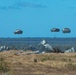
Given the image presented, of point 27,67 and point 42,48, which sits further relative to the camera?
point 42,48

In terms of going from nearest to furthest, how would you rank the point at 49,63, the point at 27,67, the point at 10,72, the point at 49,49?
the point at 10,72, the point at 27,67, the point at 49,63, the point at 49,49

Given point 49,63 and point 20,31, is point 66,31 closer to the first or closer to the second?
point 20,31

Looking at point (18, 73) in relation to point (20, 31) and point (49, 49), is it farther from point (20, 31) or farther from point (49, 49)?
point (20, 31)

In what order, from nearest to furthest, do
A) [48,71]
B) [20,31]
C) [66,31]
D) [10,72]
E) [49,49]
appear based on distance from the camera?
[10,72] < [48,71] < [49,49] < [66,31] < [20,31]

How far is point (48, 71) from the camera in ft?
96.1

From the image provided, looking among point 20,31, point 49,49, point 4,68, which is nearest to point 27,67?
point 4,68

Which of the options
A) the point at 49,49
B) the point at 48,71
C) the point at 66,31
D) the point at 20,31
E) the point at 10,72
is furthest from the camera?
the point at 20,31

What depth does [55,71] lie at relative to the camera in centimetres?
2959

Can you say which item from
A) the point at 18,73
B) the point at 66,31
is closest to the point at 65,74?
the point at 18,73

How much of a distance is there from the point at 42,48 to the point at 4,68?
3138 centimetres

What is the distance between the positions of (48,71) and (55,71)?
1.74ft

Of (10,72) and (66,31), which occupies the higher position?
(66,31)

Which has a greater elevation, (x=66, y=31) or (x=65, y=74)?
(x=66, y=31)

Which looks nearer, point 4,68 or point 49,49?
point 4,68
